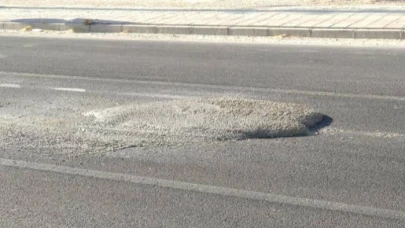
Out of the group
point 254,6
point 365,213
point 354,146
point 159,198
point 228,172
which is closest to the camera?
point 365,213

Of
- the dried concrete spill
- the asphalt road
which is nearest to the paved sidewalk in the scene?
the asphalt road

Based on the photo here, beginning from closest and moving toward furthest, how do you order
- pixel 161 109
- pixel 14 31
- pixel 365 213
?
pixel 365 213 < pixel 161 109 < pixel 14 31

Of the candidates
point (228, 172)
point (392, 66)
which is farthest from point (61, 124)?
point (392, 66)

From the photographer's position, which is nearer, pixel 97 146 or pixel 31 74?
pixel 97 146

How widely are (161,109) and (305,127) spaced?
5.68 ft

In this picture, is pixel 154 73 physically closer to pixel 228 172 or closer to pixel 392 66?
pixel 392 66

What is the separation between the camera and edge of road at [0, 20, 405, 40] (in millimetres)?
15526

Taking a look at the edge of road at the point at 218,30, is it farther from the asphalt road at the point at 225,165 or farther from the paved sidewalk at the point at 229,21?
the asphalt road at the point at 225,165

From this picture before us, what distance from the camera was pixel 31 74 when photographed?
12492 mm

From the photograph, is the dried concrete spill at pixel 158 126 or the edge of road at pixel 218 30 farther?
the edge of road at pixel 218 30

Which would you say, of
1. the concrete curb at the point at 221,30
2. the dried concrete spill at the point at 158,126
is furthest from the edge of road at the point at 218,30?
the dried concrete spill at the point at 158,126

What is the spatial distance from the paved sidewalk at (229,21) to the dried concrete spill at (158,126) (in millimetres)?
6903

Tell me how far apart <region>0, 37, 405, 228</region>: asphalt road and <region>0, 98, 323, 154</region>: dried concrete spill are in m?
0.21

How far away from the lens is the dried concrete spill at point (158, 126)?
811 centimetres
